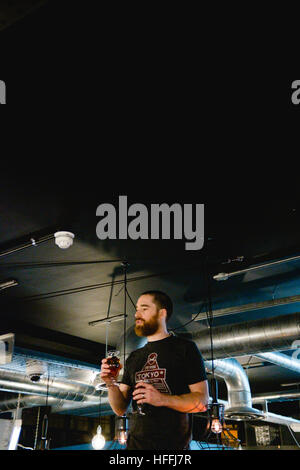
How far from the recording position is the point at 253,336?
5754mm

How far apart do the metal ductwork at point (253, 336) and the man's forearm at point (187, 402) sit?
362 cm

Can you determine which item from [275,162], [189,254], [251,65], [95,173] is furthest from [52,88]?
[189,254]

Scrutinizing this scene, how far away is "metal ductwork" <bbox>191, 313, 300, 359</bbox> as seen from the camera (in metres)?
5.51

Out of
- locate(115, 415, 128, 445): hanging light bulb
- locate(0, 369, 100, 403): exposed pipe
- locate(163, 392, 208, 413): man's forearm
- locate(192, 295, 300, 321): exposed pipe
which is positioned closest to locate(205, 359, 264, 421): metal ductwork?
locate(192, 295, 300, 321): exposed pipe

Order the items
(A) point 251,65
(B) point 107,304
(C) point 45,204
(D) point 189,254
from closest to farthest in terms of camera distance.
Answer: (A) point 251,65
(C) point 45,204
(D) point 189,254
(B) point 107,304

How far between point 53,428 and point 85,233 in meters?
10.9

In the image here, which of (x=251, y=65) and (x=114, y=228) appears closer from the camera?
(x=251, y=65)

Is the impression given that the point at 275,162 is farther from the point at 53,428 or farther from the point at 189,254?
the point at 53,428

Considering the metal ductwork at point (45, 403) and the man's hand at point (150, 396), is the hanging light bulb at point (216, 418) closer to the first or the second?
the man's hand at point (150, 396)

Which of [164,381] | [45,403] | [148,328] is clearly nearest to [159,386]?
[164,381]

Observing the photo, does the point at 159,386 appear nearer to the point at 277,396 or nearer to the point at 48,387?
the point at 48,387

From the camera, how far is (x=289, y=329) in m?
5.46

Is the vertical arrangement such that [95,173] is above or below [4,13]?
above
